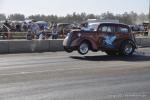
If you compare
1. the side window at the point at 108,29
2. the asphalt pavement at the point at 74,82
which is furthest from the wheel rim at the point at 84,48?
the asphalt pavement at the point at 74,82

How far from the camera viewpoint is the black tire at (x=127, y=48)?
76.9 feet

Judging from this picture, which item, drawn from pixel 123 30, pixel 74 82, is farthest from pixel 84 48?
pixel 74 82

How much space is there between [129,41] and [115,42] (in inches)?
39.0

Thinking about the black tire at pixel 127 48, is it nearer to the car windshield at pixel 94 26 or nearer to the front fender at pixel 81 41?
the front fender at pixel 81 41

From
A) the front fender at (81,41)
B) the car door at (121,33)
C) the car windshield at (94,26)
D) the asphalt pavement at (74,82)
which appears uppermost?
the car windshield at (94,26)

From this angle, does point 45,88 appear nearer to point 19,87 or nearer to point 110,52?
point 19,87

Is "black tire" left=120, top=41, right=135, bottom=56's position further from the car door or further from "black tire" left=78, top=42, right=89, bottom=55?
"black tire" left=78, top=42, right=89, bottom=55

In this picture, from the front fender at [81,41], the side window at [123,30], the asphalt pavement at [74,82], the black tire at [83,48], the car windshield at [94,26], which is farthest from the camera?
the side window at [123,30]

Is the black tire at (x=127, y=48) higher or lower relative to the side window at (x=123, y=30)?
lower

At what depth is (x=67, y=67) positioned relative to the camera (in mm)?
16562

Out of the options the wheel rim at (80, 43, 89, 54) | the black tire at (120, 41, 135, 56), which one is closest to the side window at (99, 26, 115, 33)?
the black tire at (120, 41, 135, 56)

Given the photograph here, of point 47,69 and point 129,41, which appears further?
point 129,41

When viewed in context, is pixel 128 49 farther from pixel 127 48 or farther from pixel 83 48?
pixel 83 48

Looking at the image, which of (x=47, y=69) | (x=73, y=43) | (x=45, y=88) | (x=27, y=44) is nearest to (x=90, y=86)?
(x=45, y=88)
